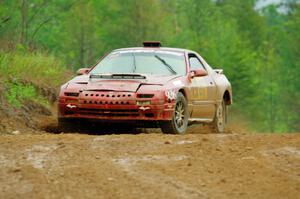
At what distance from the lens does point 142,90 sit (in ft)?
40.9

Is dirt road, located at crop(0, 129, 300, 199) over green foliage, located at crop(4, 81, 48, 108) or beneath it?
beneath

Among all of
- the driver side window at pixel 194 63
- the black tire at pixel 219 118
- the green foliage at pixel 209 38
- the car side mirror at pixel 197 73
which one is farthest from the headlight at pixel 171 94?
the green foliage at pixel 209 38

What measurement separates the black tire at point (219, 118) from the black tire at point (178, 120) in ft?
6.75

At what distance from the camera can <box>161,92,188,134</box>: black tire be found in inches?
499

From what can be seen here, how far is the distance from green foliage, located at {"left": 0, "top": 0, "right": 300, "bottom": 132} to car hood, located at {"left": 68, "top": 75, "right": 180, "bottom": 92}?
71.9 ft

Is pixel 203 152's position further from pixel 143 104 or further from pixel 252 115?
pixel 252 115

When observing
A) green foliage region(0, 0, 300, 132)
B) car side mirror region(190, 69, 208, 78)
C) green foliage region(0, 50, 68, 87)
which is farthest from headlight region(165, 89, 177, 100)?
green foliage region(0, 0, 300, 132)

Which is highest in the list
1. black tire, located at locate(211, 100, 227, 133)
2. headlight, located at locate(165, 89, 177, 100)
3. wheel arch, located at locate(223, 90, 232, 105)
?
headlight, located at locate(165, 89, 177, 100)

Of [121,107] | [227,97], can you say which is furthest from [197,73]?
[227,97]

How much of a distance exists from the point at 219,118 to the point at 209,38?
1921 inches

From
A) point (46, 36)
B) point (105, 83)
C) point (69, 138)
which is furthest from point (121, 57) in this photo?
point (46, 36)

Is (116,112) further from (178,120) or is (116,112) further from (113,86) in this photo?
(178,120)

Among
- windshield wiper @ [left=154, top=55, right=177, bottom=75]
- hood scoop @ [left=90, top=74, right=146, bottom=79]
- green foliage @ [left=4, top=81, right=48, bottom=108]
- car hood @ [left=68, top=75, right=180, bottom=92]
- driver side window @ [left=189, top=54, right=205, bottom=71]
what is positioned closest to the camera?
car hood @ [left=68, top=75, right=180, bottom=92]

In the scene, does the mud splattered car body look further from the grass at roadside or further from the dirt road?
the grass at roadside
